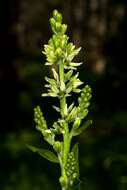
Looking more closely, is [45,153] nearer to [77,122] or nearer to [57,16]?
[77,122]

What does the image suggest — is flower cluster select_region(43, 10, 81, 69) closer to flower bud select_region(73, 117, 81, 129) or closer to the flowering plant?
the flowering plant

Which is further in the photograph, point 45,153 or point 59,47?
point 45,153

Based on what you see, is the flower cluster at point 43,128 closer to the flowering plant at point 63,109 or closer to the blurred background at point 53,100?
the flowering plant at point 63,109

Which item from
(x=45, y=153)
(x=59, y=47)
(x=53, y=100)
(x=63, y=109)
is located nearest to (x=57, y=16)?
(x=59, y=47)

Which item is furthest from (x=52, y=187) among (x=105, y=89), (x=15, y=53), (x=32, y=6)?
(x=32, y=6)

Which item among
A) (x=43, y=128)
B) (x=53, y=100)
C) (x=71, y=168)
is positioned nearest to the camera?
(x=71, y=168)

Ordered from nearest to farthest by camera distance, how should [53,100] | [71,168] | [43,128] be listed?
[71,168] → [43,128] → [53,100]

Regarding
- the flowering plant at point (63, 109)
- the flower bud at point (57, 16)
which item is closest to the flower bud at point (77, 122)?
the flowering plant at point (63, 109)

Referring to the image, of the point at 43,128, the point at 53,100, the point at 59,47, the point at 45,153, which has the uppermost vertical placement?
the point at 59,47

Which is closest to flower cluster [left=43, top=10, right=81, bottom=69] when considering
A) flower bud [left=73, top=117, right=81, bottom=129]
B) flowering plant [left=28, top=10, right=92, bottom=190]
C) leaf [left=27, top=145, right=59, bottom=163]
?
flowering plant [left=28, top=10, right=92, bottom=190]

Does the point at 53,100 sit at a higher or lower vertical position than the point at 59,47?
lower
